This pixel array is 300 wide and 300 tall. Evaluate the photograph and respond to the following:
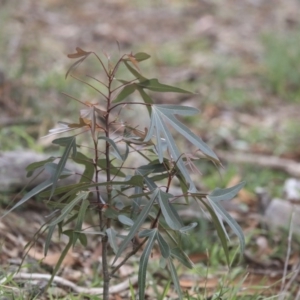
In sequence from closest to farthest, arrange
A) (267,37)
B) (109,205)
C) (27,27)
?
(109,205)
(27,27)
(267,37)

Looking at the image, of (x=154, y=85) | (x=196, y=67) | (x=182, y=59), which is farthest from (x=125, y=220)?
(x=182, y=59)

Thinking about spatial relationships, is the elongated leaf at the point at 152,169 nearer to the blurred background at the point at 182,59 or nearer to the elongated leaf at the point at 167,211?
the elongated leaf at the point at 167,211

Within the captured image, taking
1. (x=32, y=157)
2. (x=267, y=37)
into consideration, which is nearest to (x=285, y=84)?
(x=267, y=37)

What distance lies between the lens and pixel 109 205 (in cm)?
201

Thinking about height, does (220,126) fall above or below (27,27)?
below

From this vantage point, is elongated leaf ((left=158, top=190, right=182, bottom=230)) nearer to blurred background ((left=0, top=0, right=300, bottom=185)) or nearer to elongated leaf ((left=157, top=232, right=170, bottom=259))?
elongated leaf ((left=157, top=232, right=170, bottom=259))

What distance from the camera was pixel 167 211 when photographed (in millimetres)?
1832

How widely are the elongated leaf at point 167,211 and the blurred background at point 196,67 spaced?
729 millimetres

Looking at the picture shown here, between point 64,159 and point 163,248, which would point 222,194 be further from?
point 64,159

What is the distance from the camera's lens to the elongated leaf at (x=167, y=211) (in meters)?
1.82

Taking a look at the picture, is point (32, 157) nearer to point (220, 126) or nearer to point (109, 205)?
point (109, 205)

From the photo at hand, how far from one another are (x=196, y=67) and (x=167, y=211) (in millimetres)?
5444

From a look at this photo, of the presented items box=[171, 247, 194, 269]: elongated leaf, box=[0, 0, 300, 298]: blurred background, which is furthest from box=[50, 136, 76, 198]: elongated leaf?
box=[0, 0, 300, 298]: blurred background

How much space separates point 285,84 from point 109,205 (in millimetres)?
4912
